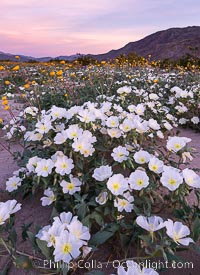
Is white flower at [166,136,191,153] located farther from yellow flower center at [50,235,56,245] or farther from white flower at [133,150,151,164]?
yellow flower center at [50,235,56,245]

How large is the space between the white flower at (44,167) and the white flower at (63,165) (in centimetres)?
4

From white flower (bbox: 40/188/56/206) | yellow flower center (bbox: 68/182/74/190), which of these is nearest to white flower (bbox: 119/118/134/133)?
yellow flower center (bbox: 68/182/74/190)

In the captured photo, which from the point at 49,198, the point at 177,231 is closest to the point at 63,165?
the point at 49,198

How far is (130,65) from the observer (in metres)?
9.09

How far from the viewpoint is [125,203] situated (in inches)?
64.1

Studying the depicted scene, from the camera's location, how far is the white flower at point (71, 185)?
1828mm

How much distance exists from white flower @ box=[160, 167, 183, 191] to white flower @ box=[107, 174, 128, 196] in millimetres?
191

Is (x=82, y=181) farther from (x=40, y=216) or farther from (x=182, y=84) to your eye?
(x=182, y=84)

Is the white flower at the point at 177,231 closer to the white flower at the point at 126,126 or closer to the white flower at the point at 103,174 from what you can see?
the white flower at the point at 103,174

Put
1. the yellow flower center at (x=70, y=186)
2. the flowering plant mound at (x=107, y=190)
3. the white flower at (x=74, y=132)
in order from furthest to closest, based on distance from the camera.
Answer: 1. the white flower at (x=74, y=132)
2. the yellow flower center at (x=70, y=186)
3. the flowering plant mound at (x=107, y=190)

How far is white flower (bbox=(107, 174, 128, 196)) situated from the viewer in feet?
5.14

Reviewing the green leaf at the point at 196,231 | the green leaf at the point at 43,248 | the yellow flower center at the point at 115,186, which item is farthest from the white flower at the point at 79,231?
the green leaf at the point at 196,231

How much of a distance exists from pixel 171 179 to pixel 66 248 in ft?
2.18

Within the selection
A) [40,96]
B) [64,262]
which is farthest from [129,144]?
[40,96]
